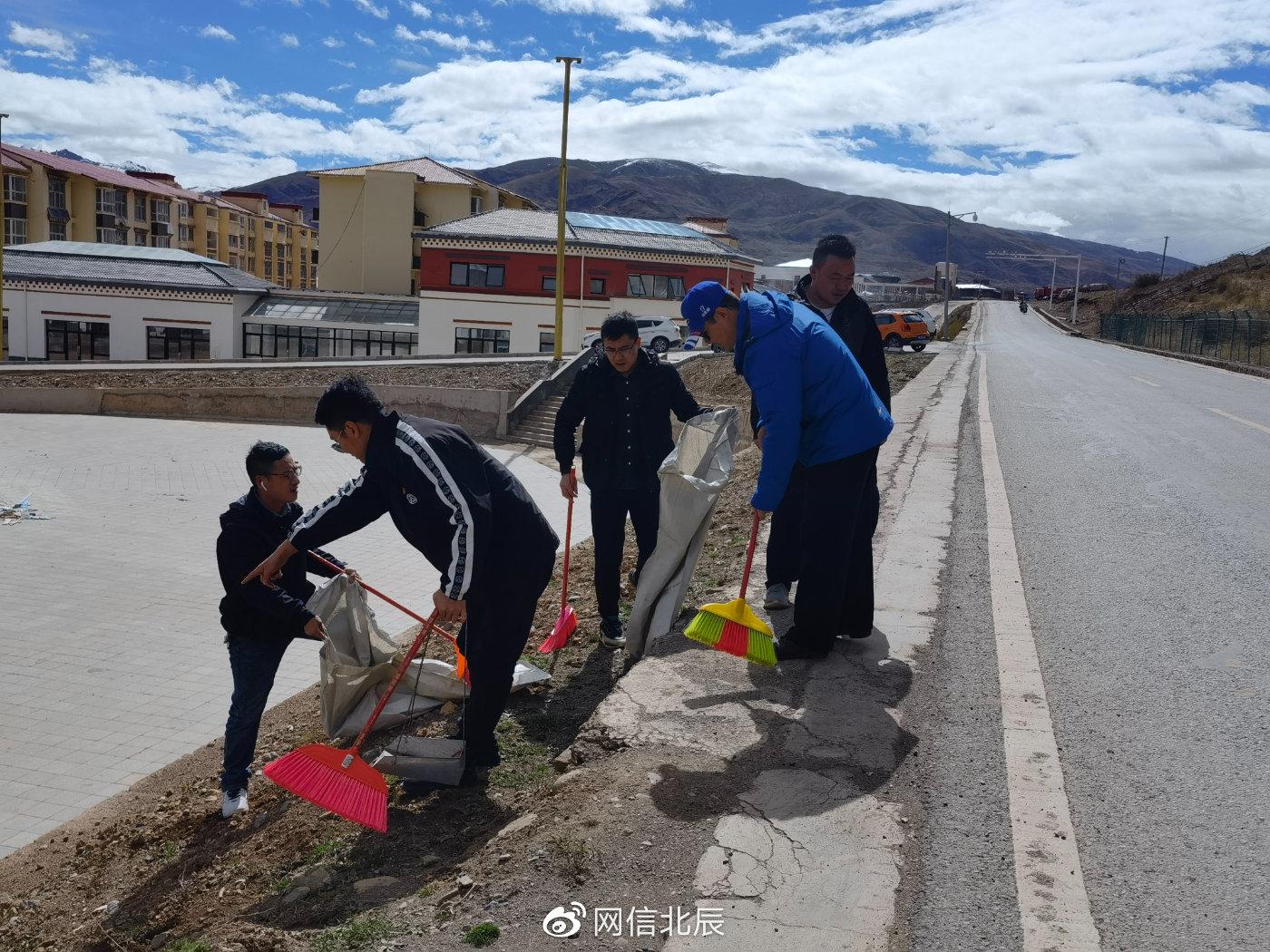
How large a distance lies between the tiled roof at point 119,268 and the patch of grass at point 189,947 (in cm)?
4640

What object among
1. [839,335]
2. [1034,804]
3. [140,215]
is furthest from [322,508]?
[140,215]

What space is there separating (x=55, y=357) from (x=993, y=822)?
48.6 m

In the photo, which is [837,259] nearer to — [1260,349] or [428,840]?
[428,840]

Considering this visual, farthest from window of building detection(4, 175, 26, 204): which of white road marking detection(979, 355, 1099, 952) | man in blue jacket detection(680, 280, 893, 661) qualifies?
white road marking detection(979, 355, 1099, 952)

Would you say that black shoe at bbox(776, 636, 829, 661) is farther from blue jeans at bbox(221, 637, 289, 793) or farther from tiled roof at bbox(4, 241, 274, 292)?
tiled roof at bbox(4, 241, 274, 292)

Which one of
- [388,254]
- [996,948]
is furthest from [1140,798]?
[388,254]

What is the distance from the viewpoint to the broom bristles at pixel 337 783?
3465mm

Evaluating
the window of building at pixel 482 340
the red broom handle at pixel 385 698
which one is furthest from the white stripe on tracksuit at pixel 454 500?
the window of building at pixel 482 340

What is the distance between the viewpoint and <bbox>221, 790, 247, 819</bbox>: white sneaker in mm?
→ 4391

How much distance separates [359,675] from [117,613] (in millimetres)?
5231

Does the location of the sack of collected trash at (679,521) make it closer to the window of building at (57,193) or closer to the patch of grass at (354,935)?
the patch of grass at (354,935)

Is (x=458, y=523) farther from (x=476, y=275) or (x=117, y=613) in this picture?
(x=476, y=275)

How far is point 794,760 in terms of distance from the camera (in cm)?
327

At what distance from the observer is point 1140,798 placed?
118 inches
